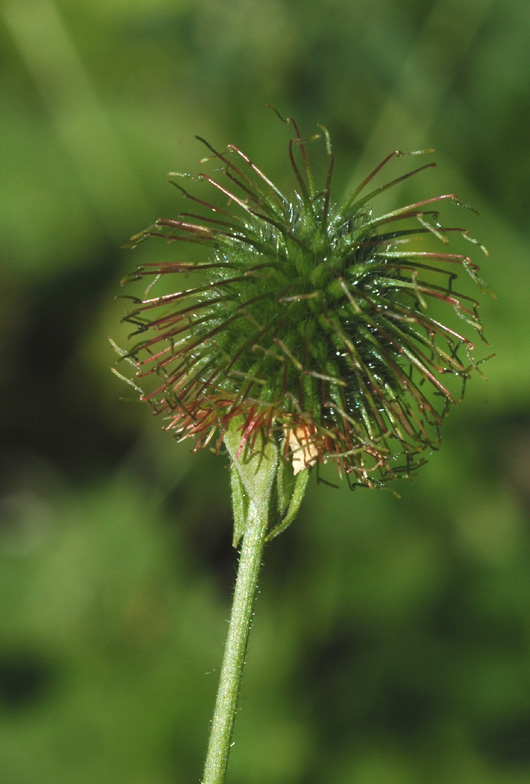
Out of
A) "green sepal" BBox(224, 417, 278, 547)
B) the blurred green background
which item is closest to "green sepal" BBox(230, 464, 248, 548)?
"green sepal" BBox(224, 417, 278, 547)

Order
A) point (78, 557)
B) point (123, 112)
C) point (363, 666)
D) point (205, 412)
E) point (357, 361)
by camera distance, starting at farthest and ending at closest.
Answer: point (123, 112) < point (78, 557) < point (363, 666) < point (205, 412) < point (357, 361)

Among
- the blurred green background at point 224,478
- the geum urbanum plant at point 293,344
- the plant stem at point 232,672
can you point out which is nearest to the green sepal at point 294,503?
the geum urbanum plant at point 293,344

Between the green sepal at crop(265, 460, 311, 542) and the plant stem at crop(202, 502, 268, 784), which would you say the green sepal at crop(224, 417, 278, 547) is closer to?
the green sepal at crop(265, 460, 311, 542)

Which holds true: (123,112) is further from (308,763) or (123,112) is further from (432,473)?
(308,763)

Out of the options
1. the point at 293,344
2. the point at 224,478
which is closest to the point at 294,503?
the point at 293,344

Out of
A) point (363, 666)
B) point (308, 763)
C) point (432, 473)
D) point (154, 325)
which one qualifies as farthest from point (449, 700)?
point (154, 325)

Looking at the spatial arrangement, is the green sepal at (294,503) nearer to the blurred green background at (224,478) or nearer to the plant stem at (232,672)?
the plant stem at (232,672)
